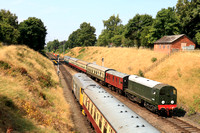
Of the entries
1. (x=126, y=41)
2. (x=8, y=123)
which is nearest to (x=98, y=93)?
(x=8, y=123)

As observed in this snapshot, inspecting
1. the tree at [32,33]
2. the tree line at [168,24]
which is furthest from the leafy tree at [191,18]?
the tree at [32,33]

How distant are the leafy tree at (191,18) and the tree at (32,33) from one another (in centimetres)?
5070

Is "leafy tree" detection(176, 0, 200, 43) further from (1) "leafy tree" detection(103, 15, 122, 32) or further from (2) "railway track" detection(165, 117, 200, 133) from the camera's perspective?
(1) "leafy tree" detection(103, 15, 122, 32)

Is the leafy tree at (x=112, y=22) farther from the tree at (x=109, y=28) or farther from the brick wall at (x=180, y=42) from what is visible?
the brick wall at (x=180, y=42)

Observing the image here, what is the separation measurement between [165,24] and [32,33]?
46.0 metres

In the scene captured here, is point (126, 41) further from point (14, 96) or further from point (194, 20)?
point (14, 96)

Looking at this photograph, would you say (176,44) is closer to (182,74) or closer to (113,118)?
(182,74)

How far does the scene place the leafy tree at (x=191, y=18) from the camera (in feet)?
155

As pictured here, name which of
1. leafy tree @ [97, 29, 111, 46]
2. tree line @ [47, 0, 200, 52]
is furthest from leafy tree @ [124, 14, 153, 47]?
leafy tree @ [97, 29, 111, 46]

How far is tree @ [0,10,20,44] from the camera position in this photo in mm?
42116

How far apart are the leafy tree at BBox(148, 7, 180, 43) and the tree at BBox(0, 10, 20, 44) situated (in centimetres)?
4200

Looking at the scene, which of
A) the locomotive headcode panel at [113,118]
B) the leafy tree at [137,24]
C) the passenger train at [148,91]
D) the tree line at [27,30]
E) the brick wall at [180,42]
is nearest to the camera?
the locomotive headcode panel at [113,118]

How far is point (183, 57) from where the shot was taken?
34094 mm

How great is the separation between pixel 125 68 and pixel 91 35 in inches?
2892
